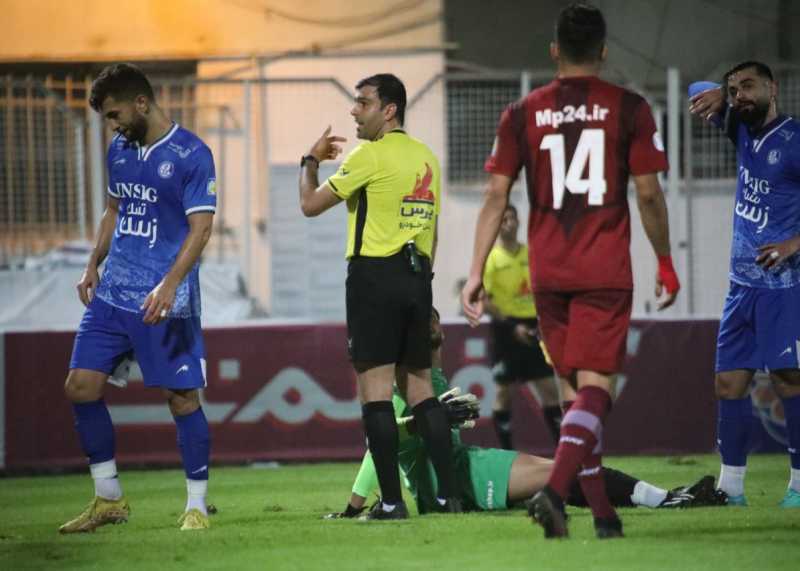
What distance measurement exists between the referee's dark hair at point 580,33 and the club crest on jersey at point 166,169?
2.01m

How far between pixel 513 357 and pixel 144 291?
13.8 ft

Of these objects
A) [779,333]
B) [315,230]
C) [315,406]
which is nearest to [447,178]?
[315,230]

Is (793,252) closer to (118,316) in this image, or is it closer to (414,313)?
(414,313)

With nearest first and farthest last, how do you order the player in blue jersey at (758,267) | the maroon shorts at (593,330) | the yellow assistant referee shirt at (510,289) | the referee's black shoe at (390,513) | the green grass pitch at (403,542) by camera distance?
the green grass pitch at (403,542)
the maroon shorts at (593,330)
the referee's black shoe at (390,513)
the player in blue jersey at (758,267)
the yellow assistant referee shirt at (510,289)

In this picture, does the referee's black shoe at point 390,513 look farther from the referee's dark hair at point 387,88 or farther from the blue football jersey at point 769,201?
the blue football jersey at point 769,201

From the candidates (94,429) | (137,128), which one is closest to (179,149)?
(137,128)

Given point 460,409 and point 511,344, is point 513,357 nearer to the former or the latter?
point 511,344

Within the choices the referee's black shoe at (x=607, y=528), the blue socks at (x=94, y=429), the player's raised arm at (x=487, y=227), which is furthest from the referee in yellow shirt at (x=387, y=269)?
the blue socks at (x=94, y=429)

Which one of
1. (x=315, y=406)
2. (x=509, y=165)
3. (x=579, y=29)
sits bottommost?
(x=315, y=406)

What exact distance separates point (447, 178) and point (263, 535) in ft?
24.8

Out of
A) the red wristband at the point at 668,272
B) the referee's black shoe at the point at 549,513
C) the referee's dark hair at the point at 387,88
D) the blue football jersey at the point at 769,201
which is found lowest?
the referee's black shoe at the point at 549,513

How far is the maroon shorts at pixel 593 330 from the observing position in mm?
4512

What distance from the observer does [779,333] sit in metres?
5.89

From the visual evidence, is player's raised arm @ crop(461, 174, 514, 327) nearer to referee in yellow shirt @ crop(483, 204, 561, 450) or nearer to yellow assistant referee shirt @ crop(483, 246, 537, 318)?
referee in yellow shirt @ crop(483, 204, 561, 450)
